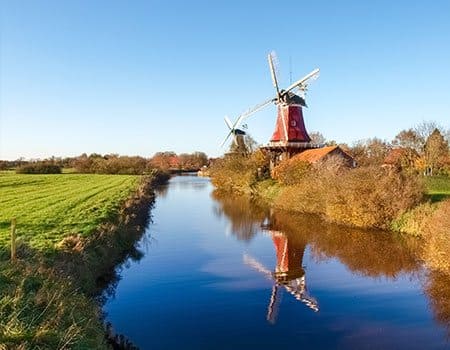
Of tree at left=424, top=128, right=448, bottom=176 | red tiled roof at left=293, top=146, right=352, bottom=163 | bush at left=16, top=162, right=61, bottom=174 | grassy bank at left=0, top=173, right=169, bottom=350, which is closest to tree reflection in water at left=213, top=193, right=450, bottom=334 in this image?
grassy bank at left=0, top=173, right=169, bottom=350

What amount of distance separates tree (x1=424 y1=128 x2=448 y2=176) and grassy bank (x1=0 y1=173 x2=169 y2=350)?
1313 inches

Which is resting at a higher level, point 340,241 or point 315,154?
point 315,154

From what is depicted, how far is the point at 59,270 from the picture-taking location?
10336 mm

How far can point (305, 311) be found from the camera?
1138cm

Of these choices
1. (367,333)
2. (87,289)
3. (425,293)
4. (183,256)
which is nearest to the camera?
(367,333)

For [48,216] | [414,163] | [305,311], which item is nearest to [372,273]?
[305,311]

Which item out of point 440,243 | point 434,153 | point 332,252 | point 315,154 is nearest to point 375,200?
point 332,252

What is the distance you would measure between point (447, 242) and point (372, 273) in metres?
2.56

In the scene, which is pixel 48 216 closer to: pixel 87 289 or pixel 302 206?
pixel 87 289

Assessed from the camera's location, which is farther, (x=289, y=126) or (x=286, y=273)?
(x=289, y=126)

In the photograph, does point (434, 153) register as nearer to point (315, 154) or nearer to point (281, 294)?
point (315, 154)

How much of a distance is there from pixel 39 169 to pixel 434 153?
5950cm

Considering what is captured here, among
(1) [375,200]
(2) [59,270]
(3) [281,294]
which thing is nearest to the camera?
(2) [59,270]

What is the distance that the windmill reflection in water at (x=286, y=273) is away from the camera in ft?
39.3
